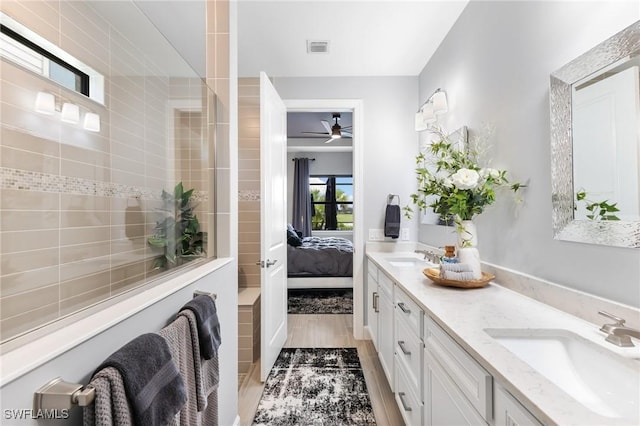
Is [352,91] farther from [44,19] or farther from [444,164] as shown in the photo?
[44,19]

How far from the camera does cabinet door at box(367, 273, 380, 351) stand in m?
2.43

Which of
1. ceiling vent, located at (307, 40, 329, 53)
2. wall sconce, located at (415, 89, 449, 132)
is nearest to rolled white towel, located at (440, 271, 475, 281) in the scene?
wall sconce, located at (415, 89, 449, 132)

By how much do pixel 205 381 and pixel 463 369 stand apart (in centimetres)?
94

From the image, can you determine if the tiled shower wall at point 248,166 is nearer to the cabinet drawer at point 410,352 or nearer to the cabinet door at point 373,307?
the cabinet door at point 373,307

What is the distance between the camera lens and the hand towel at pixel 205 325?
1.07 m

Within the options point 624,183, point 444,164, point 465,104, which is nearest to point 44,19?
point 444,164

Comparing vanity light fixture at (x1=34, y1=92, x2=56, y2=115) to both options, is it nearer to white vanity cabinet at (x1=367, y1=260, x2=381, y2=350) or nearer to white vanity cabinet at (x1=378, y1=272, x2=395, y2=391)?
white vanity cabinet at (x1=378, y1=272, x2=395, y2=391)

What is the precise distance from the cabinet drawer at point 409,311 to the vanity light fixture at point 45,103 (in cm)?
156

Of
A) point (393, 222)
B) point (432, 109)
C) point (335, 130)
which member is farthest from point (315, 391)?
point (335, 130)

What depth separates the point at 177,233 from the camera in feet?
4.34

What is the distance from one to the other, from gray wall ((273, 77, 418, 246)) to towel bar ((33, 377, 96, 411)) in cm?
260

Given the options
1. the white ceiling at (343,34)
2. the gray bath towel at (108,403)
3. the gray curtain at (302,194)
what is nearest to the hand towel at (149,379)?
A: the gray bath towel at (108,403)

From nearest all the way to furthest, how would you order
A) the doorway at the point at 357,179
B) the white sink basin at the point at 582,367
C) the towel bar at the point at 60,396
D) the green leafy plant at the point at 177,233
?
1. the towel bar at the point at 60,396
2. the white sink basin at the point at 582,367
3. the green leafy plant at the point at 177,233
4. the doorway at the point at 357,179

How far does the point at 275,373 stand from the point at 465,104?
2.46 metres
